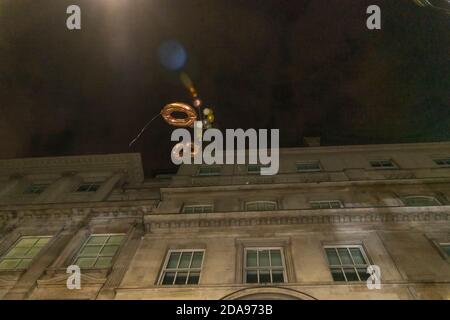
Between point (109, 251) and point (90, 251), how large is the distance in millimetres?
1001

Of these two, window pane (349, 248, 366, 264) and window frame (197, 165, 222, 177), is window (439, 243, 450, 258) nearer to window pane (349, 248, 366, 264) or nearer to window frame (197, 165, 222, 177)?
window pane (349, 248, 366, 264)

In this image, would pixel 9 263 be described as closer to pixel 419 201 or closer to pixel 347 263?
pixel 347 263

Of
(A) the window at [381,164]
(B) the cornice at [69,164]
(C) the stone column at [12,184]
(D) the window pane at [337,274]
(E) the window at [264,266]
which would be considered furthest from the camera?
(B) the cornice at [69,164]

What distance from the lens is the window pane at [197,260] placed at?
13.5 m

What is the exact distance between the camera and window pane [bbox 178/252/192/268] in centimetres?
1362

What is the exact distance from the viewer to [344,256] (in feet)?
43.9

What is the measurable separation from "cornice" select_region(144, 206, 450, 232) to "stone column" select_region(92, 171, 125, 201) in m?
6.26

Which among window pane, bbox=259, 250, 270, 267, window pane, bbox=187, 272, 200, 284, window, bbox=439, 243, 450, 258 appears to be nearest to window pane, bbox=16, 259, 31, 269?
window pane, bbox=187, 272, 200, 284

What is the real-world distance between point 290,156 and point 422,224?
10457 millimetres

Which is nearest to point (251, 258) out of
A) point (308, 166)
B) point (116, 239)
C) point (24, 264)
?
point (116, 239)

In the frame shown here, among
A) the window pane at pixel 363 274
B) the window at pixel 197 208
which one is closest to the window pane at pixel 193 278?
the window at pixel 197 208

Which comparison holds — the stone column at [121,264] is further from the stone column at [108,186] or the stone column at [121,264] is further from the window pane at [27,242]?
the stone column at [108,186]

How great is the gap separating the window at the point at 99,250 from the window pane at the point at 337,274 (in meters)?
9.48

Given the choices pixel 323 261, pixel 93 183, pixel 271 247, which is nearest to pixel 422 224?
pixel 323 261
